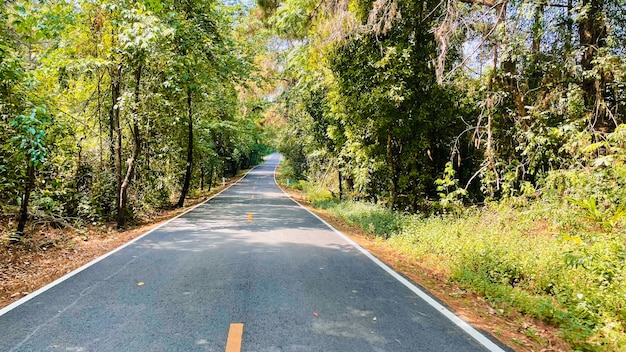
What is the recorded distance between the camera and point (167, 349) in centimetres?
363

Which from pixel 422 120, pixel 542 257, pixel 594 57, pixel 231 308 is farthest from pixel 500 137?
pixel 231 308

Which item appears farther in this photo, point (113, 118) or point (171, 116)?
point (171, 116)

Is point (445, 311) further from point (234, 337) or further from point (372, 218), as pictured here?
point (372, 218)

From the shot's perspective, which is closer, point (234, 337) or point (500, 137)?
point (234, 337)

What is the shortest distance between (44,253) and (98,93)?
6704 mm

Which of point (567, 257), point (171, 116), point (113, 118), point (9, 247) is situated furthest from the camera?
point (171, 116)

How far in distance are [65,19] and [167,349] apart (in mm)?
8505

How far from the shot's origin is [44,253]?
28.0 feet

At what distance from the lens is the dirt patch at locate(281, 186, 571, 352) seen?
13.6ft

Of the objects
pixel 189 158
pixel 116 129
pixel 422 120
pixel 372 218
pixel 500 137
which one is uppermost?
pixel 422 120

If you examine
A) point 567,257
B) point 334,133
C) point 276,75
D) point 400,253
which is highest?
point 276,75

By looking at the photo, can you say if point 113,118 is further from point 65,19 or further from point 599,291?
point 599,291

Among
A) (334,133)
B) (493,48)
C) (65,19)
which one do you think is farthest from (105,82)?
(493,48)

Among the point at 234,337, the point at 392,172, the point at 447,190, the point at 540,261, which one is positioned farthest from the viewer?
the point at 392,172
